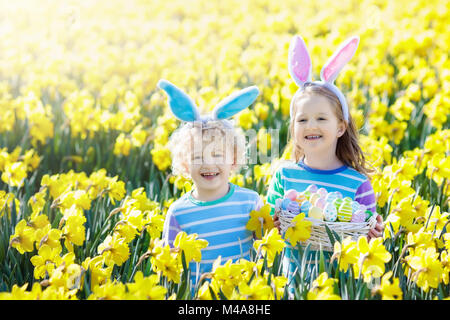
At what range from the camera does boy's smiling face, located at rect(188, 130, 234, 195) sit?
2.51 m

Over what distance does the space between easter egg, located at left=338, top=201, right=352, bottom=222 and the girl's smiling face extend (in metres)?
0.37

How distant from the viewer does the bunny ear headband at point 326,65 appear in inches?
109

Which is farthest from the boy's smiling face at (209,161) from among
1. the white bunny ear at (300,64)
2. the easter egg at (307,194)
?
the white bunny ear at (300,64)

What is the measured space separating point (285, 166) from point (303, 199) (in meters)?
0.33

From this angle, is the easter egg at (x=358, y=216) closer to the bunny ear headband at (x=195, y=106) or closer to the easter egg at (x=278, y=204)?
the easter egg at (x=278, y=204)

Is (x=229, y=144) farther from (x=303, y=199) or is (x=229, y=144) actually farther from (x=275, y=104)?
(x=275, y=104)

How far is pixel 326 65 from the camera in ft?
9.18

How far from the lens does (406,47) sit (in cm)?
639

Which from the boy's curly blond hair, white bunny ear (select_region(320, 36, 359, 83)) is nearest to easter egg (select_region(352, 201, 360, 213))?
the boy's curly blond hair

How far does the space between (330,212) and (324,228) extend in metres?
0.07

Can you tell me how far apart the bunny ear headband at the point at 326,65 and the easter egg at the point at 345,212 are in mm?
529

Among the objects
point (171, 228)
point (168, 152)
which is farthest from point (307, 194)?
point (168, 152)
